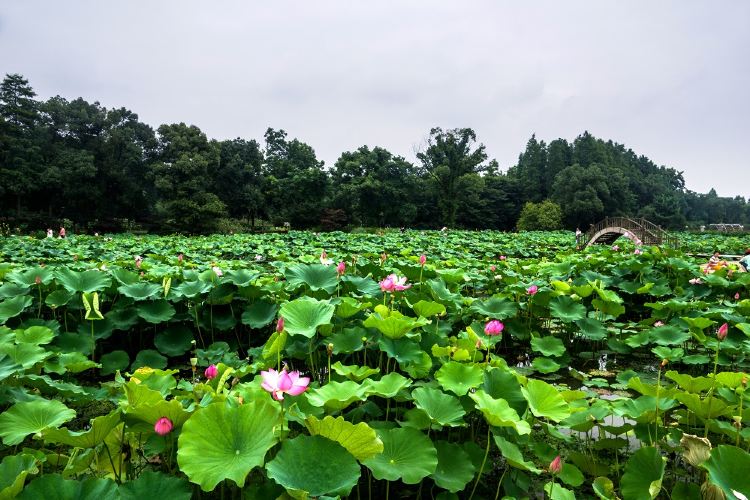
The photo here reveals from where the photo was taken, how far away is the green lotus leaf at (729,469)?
1.12m

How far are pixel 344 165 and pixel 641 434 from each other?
112 ft

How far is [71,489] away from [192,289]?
6.81 feet

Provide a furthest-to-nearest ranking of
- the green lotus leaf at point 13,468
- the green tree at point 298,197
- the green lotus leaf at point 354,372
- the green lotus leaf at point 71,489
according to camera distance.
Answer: the green tree at point 298,197 < the green lotus leaf at point 354,372 < the green lotus leaf at point 13,468 < the green lotus leaf at point 71,489

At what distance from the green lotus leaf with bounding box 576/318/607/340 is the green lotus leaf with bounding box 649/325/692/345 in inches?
12.3

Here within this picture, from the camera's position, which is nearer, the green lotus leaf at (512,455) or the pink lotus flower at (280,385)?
the pink lotus flower at (280,385)

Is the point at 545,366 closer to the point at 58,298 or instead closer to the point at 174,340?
the point at 174,340

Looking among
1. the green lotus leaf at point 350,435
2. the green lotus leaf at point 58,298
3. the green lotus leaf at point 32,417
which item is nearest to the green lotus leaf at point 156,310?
the green lotus leaf at point 58,298

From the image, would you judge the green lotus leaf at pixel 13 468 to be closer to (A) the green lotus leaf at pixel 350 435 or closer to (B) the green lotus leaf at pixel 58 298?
(A) the green lotus leaf at pixel 350 435

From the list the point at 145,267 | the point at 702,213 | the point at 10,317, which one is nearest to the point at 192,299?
the point at 10,317

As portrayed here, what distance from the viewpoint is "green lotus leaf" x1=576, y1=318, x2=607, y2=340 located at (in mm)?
3039

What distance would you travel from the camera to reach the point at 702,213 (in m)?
68.6

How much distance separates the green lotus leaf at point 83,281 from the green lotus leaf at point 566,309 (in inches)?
118

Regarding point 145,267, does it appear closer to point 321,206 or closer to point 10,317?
point 10,317

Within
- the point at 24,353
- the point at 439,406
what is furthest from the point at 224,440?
the point at 24,353
